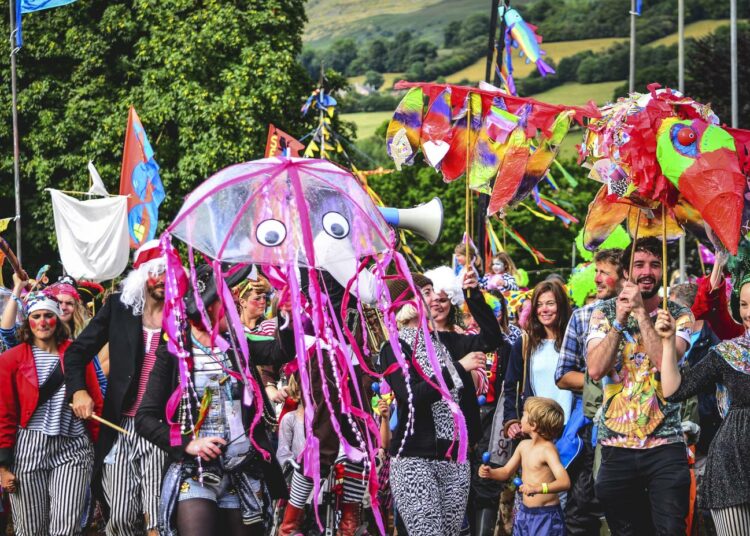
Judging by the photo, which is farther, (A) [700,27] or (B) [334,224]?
(A) [700,27]

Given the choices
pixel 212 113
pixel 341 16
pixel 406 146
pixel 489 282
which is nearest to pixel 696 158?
pixel 406 146

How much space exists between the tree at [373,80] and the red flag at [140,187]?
64465 mm

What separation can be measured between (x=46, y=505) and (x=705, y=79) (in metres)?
29.2

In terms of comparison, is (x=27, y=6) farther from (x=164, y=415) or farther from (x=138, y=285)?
(x=164, y=415)

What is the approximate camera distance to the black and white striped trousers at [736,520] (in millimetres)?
5590

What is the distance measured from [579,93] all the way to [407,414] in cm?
6310

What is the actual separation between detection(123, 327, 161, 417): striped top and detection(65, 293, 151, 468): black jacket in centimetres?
2

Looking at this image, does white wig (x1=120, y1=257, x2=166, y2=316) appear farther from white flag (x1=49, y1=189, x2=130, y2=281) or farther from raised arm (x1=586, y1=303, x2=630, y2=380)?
white flag (x1=49, y1=189, x2=130, y2=281)

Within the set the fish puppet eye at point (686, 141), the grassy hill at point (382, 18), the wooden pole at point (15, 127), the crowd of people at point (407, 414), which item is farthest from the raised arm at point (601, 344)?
the grassy hill at point (382, 18)

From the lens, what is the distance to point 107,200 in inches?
523

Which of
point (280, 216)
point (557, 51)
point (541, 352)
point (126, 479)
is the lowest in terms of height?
point (557, 51)

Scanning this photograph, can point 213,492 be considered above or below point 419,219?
below

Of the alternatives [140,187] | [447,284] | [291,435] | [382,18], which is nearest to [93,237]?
[140,187]

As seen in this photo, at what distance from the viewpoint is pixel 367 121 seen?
72.8 meters
